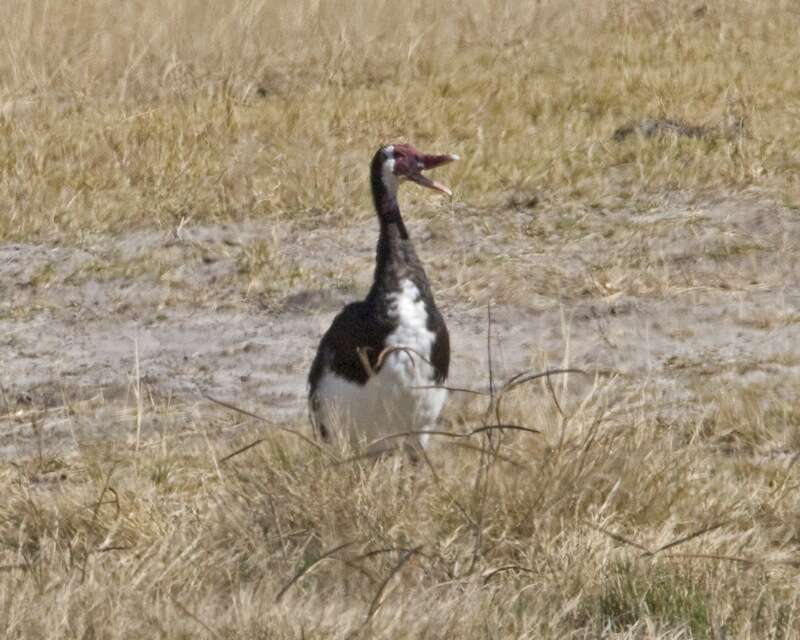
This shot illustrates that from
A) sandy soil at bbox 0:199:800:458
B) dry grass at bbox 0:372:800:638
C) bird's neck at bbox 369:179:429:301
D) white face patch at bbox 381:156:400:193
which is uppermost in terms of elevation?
white face patch at bbox 381:156:400:193

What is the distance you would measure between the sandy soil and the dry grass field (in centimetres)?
2

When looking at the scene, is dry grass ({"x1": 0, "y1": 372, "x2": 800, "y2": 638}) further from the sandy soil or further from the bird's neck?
the sandy soil

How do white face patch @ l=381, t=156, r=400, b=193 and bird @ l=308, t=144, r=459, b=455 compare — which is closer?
bird @ l=308, t=144, r=459, b=455

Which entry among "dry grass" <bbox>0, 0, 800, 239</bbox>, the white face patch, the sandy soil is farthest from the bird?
"dry grass" <bbox>0, 0, 800, 239</bbox>

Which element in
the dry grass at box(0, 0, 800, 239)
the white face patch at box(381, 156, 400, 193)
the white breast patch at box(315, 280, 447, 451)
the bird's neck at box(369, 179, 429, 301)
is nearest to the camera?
the white breast patch at box(315, 280, 447, 451)

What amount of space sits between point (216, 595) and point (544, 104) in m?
5.69

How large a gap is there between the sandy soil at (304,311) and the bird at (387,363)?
85cm

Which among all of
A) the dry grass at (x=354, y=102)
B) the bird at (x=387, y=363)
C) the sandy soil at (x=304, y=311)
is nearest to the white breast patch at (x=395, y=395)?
the bird at (x=387, y=363)

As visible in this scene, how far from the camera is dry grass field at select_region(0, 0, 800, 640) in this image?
480 centimetres

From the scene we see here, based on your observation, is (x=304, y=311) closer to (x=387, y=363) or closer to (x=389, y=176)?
(x=389, y=176)

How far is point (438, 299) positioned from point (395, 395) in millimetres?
2242

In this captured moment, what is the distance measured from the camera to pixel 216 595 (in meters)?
4.73

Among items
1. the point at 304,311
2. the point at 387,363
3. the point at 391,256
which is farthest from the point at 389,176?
the point at 304,311

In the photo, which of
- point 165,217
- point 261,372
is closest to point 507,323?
point 261,372
